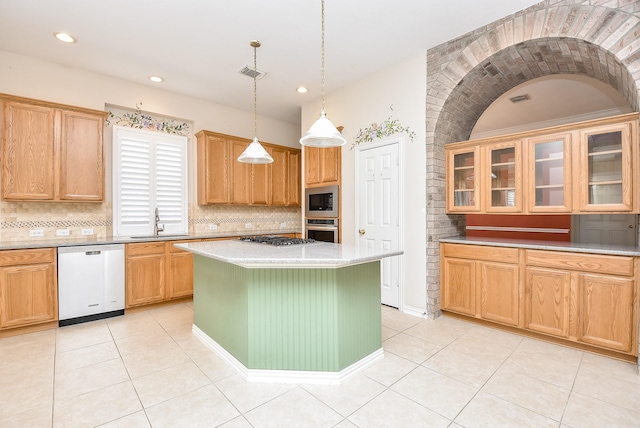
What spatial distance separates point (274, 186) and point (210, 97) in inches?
68.6

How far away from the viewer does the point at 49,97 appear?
3652 mm

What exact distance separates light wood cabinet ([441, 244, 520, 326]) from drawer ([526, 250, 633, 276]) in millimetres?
181

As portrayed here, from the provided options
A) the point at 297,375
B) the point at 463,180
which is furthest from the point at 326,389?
the point at 463,180

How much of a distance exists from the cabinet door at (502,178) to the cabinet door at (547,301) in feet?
2.28

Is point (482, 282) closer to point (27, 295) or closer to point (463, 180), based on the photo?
point (463, 180)

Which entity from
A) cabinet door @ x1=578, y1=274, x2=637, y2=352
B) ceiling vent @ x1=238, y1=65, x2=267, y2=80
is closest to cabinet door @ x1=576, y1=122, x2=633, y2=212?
cabinet door @ x1=578, y1=274, x2=637, y2=352

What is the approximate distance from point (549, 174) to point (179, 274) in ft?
14.4

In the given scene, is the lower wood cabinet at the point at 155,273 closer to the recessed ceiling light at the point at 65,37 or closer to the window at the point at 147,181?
the window at the point at 147,181

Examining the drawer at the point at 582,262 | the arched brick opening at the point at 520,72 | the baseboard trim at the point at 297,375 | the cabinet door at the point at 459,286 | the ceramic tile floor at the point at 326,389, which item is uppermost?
the arched brick opening at the point at 520,72

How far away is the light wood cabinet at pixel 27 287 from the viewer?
2957mm

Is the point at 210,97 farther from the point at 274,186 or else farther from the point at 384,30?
the point at 384,30

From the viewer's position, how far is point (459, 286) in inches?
134

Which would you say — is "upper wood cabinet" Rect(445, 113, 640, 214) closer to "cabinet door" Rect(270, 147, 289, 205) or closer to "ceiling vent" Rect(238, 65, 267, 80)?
"ceiling vent" Rect(238, 65, 267, 80)

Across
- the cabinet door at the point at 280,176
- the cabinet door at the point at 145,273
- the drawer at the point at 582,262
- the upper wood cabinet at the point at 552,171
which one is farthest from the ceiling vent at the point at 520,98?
the cabinet door at the point at 145,273
